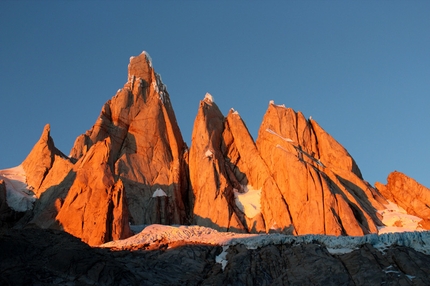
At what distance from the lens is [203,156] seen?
59594 mm

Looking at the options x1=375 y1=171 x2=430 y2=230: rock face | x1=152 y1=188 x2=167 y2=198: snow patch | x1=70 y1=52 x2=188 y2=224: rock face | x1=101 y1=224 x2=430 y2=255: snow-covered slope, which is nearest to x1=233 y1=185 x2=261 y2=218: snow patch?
x1=70 y1=52 x2=188 y2=224: rock face

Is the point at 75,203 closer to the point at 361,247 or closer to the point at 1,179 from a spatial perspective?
the point at 1,179

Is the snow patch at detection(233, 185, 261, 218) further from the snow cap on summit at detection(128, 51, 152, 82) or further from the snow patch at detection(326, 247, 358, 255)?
the snow cap on summit at detection(128, 51, 152, 82)

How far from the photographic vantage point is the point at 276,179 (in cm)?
5744

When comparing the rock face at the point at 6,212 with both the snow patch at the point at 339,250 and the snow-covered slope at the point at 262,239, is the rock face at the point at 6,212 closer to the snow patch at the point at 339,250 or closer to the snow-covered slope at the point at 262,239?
the snow-covered slope at the point at 262,239

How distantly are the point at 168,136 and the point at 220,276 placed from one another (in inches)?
1259

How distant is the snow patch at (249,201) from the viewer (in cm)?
5583

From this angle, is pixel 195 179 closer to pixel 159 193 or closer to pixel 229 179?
pixel 229 179

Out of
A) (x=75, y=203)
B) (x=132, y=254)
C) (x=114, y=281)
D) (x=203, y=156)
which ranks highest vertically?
(x=203, y=156)

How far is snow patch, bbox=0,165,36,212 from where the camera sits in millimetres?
53237

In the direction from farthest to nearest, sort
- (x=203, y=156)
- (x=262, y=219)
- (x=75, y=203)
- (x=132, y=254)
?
(x=203, y=156), (x=262, y=219), (x=75, y=203), (x=132, y=254)

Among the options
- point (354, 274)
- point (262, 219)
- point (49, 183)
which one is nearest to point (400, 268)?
point (354, 274)

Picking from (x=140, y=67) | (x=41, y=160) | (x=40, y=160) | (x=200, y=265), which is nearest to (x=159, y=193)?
(x=41, y=160)

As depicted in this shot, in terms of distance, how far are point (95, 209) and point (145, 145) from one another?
18869 mm
